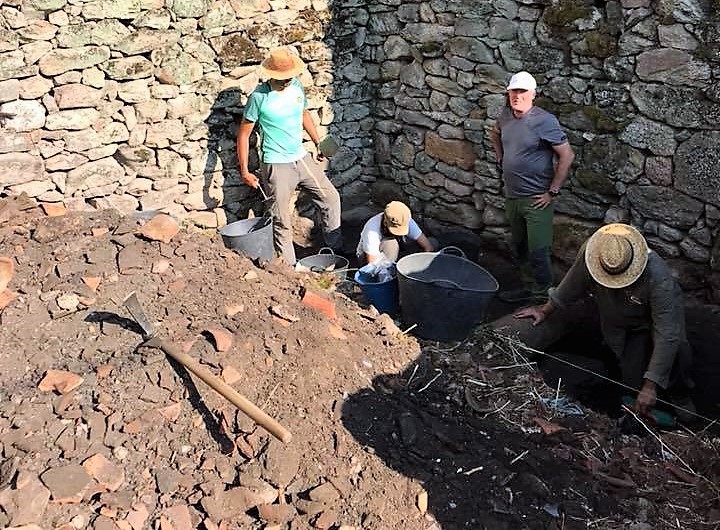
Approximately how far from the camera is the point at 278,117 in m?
6.08

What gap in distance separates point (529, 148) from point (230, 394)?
310 centimetres

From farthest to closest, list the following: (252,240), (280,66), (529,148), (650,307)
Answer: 1. (280,66)
2. (252,240)
3. (529,148)
4. (650,307)

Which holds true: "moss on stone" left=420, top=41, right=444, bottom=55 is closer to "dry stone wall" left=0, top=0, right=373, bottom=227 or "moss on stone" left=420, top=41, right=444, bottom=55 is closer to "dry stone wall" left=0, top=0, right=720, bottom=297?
"dry stone wall" left=0, top=0, right=720, bottom=297

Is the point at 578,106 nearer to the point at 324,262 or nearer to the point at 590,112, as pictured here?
the point at 590,112

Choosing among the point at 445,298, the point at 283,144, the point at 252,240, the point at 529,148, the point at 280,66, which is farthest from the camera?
the point at 283,144

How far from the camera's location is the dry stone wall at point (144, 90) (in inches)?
212

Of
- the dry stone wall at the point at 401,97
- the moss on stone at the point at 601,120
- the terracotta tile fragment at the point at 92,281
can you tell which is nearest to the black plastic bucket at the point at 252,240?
the dry stone wall at the point at 401,97

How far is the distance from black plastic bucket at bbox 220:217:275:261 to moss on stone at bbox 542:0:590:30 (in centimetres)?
276

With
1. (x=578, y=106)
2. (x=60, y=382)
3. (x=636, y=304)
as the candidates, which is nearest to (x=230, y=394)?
(x=60, y=382)

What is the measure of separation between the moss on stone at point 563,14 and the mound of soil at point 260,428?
8.64 feet

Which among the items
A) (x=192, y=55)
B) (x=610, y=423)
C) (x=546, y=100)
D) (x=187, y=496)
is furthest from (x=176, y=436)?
(x=546, y=100)

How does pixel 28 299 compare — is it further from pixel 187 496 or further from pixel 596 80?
pixel 596 80

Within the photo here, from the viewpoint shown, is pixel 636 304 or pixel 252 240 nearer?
pixel 636 304

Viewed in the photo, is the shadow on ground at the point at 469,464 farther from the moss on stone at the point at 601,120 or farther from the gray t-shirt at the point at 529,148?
the moss on stone at the point at 601,120
